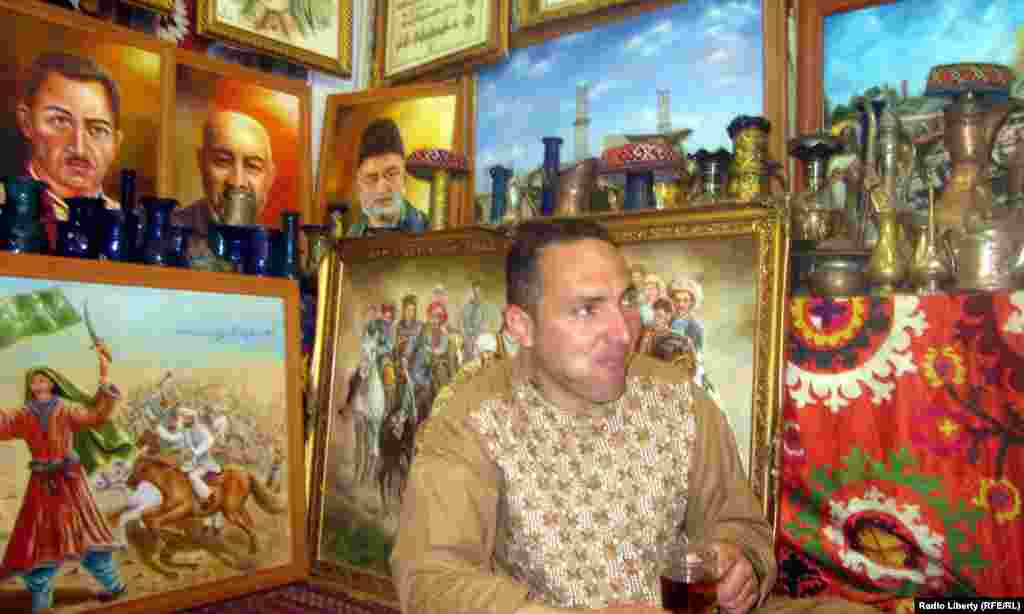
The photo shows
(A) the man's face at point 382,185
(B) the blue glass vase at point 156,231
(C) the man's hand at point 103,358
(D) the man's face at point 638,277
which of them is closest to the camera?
(D) the man's face at point 638,277

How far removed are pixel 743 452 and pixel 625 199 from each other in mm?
1072

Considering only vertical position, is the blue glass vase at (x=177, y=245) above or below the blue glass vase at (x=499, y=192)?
below

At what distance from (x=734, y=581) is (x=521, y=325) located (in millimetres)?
784

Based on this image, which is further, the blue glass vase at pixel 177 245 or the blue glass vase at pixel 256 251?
the blue glass vase at pixel 256 251

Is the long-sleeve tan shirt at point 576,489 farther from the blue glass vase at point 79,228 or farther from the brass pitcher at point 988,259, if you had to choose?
the blue glass vase at point 79,228

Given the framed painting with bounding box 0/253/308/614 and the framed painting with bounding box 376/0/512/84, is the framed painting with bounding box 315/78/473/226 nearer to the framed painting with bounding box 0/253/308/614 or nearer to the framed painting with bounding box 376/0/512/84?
the framed painting with bounding box 376/0/512/84

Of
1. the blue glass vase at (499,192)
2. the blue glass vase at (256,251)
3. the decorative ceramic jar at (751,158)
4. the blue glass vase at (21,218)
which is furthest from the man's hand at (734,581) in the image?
the blue glass vase at (21,218)

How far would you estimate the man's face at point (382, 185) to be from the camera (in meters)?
4.36

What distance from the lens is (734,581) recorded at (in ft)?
6.03

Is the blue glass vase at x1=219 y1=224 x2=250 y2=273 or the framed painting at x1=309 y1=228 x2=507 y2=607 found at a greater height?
the blue glass vase at x1=219 y1=224 x2=250 y2=273

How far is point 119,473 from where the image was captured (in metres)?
3.11

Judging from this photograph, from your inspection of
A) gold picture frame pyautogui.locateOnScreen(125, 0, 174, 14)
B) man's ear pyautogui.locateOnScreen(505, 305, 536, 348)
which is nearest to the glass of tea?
man's ear pyautogui.locateOnScreen(505, 305, 536, 348)

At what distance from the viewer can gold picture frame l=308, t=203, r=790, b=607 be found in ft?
8.61

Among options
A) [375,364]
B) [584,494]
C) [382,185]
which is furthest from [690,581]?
[382,185]
